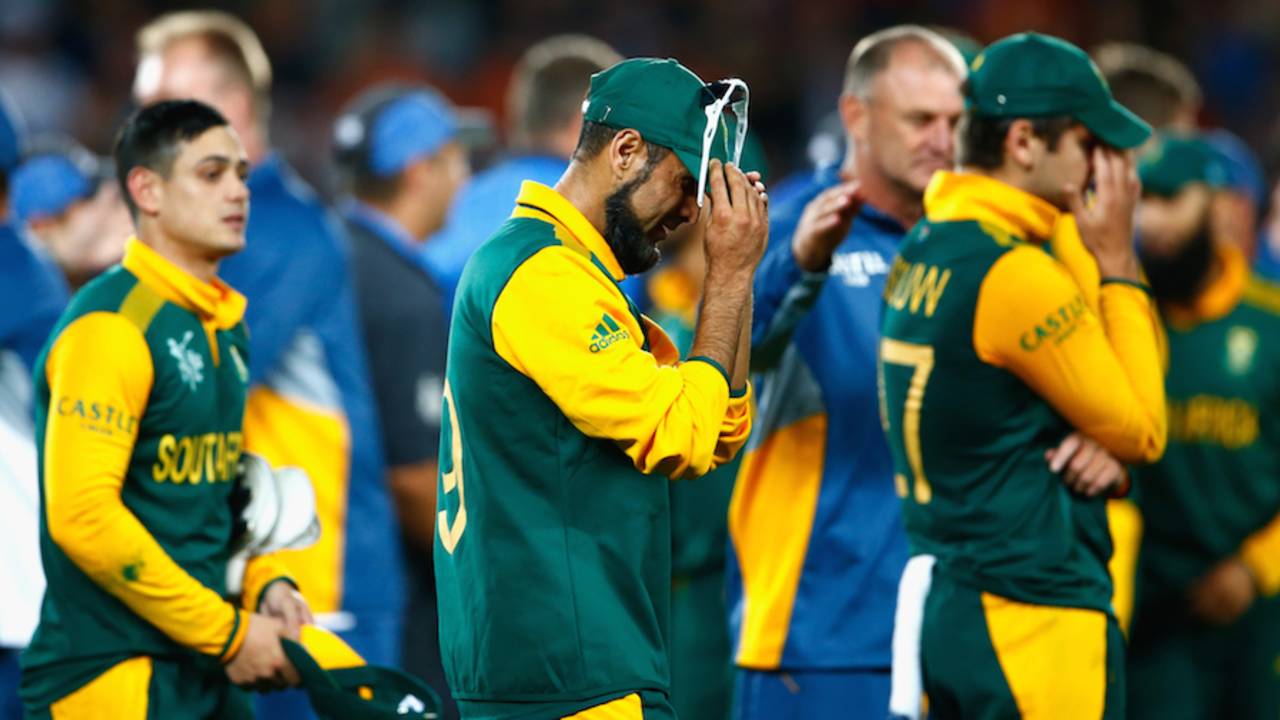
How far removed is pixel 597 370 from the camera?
348 cm

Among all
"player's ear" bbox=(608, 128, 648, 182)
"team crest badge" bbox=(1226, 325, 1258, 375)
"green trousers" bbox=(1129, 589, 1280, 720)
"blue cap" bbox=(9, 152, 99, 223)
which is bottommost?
"green trousers" bbox=(1129, 589, 1280, 720)

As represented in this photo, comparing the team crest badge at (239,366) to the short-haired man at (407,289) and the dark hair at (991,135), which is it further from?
the short-haired man at (407,289)

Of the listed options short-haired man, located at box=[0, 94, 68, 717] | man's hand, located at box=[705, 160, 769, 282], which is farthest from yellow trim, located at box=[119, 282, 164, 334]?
man's hand, located at box=[705, 160, 769, 282]

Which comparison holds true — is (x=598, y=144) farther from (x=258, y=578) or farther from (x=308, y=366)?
(x=308, y=366)

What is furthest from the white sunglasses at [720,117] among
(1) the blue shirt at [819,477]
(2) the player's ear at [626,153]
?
(1) the blue shirt at [819,477]

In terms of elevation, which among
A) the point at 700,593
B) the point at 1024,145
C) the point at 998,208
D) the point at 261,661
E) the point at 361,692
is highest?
the point at 1024,145

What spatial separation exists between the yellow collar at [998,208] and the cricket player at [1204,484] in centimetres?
260

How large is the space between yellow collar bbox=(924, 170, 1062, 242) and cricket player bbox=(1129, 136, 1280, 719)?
102 inches

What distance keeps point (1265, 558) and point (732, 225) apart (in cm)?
404

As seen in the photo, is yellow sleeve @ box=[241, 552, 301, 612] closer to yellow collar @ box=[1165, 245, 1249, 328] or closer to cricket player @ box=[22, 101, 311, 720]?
cricket player @ box=[22, 101, 311, 720]

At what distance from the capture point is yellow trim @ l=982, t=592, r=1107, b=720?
4.32m

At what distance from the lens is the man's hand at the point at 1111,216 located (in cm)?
452

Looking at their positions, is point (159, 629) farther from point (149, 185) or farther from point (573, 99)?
point (573, 99)

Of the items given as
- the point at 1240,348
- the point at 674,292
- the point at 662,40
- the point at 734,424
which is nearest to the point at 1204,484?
the point at 1240,348
